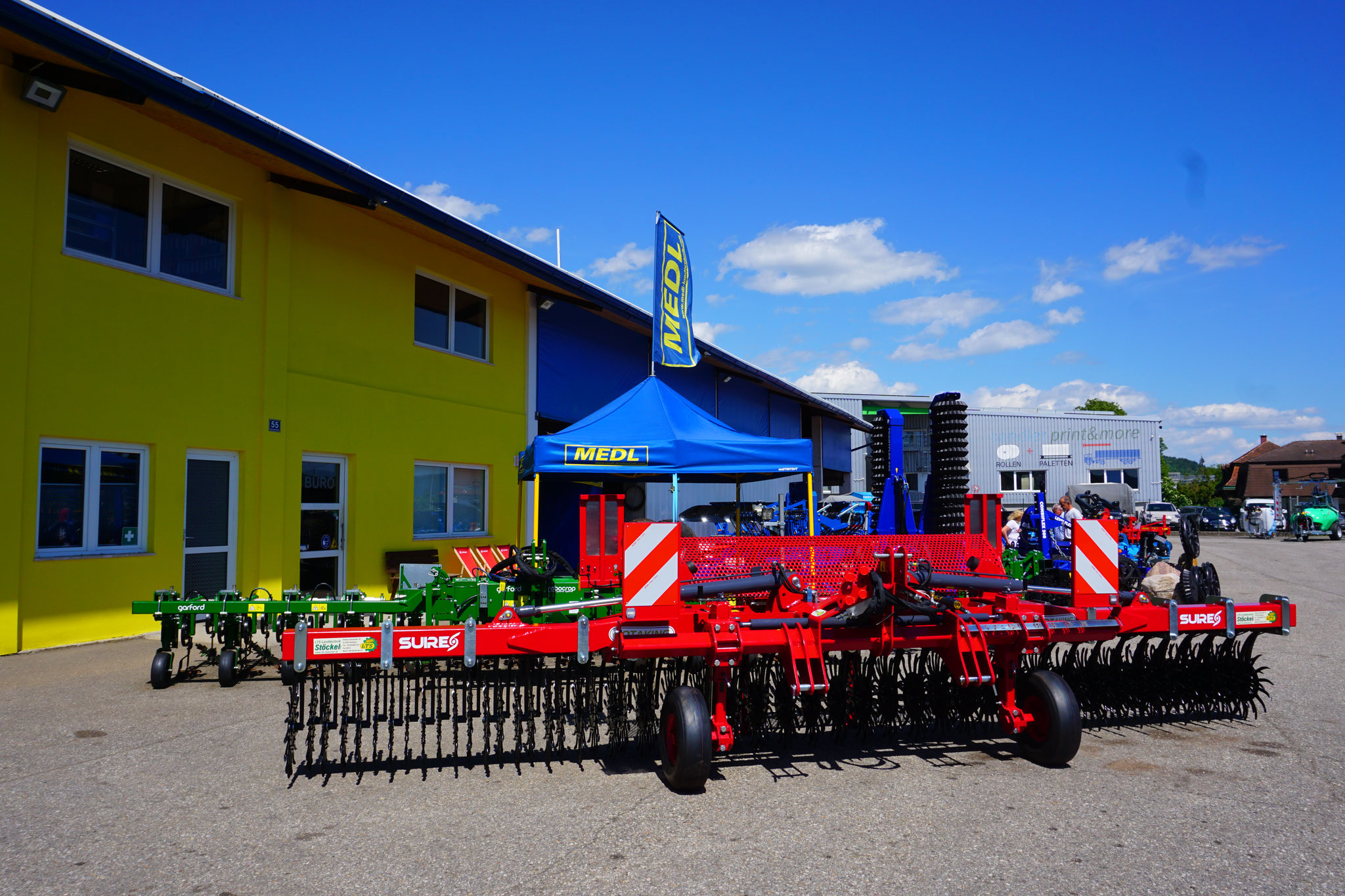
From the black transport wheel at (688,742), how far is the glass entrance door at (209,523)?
22.5ft

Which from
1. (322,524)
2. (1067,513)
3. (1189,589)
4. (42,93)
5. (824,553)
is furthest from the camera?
(1067,513)

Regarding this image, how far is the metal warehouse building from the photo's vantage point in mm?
40969

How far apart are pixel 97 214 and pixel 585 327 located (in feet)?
29.4

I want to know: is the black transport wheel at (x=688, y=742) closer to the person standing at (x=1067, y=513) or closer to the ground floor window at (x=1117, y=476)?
the person standing at (x=1067, y=513)

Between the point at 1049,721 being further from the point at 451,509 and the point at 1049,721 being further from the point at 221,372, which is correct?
the point at 451,509

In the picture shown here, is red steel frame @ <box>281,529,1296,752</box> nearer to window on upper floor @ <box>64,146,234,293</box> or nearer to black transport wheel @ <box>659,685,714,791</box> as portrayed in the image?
black transport wheel @ <box>659,685,714,791</box>

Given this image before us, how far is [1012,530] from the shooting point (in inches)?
613

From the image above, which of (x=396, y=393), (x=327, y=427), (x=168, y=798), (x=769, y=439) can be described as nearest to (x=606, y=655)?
(x=168, y=798)

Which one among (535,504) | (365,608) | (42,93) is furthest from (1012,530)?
(42,93)

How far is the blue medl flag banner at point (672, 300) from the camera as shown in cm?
1066

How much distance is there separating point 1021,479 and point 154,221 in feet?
131

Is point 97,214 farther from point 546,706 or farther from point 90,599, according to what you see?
point 546,706

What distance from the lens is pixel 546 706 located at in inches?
190

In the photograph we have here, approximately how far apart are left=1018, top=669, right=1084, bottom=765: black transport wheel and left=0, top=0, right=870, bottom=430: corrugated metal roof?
350 inches
